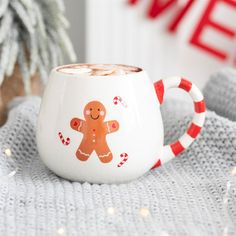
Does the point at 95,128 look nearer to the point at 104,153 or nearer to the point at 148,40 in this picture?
the point at 104,153

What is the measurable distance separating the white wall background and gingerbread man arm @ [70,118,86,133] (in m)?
0.69

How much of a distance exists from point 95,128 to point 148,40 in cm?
74

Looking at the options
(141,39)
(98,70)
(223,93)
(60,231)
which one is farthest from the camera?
(141,39)

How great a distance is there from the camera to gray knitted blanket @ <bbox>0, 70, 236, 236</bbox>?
1.61 feet

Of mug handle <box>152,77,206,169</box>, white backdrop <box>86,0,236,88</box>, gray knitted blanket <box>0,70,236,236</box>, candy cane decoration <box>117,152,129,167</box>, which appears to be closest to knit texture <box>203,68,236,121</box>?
gray knitted blanket <box>0,70,236,236</box>

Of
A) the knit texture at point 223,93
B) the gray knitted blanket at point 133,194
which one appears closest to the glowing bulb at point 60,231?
the gray knitted blanket at point 133,194

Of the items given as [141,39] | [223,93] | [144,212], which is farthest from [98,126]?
[141,39]

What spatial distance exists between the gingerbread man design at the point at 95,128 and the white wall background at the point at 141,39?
0.70 metres

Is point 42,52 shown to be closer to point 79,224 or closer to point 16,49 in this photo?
point 16,49

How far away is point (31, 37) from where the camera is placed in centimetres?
84

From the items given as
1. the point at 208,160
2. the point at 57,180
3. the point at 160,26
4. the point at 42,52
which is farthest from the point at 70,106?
the point at 160,26

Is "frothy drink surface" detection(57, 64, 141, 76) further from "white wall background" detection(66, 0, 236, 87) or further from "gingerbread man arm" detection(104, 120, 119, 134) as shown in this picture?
"white wall background" detection(66, 0, 236, 87)

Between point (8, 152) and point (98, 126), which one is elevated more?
point (98, 126)

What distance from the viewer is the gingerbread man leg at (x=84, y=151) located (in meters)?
0.56
